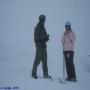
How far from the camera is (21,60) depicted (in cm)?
1034

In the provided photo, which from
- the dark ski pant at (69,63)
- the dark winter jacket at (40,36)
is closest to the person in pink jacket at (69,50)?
the dark ski pant at (69,63)

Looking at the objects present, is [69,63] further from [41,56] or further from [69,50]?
[41,56]

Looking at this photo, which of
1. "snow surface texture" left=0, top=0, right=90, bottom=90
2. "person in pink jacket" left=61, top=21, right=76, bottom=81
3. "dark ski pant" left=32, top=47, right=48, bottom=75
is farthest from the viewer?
"snow surface texture" left=0, top=0, right=90, bottom=90

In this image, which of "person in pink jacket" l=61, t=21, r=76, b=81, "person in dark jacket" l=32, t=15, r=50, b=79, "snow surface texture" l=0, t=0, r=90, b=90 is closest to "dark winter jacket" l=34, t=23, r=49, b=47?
"person in dark jacket" l=32, t=15, r=50, b=79

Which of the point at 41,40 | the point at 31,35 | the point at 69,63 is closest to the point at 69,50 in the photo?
the point at 69,63

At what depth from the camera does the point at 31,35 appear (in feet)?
41.3

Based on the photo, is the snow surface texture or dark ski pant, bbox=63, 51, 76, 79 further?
the snow surface texture

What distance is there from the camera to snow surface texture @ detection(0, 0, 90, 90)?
9.01 meters

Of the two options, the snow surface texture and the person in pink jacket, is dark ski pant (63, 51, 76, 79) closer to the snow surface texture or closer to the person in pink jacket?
the person in pink jacket

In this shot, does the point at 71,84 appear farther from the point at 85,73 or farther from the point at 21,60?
the point at 21,60

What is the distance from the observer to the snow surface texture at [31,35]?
9.01m

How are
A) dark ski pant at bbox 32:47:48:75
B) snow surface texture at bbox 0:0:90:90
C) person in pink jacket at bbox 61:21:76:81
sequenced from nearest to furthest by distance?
1. person in pink jacket at bbox 61:21:76:81
2. dark ski pant at bbox 32:47:48:75
3. snow surface texture at bbox 0:0:90:90

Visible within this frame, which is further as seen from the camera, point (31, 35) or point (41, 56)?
point (31, 35)

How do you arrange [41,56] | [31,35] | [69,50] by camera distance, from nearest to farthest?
[69,50] < [41,56] < [31,35]
